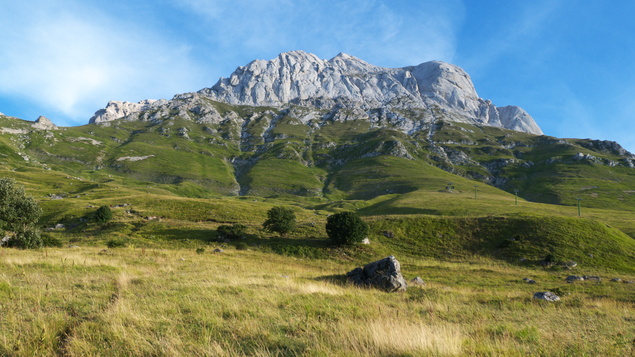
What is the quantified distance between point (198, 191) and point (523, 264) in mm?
169826

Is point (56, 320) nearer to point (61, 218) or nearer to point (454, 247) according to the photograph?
point (454, 247)

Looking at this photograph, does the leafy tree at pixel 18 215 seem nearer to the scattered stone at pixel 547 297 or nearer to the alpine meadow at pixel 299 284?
the alpine meadow at pixel 299 284

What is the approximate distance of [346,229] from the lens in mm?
40781

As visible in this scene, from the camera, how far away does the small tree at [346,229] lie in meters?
40.9

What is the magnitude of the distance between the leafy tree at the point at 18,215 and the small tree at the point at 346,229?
33586 millimetres

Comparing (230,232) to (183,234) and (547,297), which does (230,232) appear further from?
(547,297)

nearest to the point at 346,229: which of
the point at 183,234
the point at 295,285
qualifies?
the point at 295,285

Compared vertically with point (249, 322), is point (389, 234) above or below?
below

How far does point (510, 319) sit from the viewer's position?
1147 cm

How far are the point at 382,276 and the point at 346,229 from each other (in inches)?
808

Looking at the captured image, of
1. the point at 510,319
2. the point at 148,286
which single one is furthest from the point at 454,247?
the point at 148,286

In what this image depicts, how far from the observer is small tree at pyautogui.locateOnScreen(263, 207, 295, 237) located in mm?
46219

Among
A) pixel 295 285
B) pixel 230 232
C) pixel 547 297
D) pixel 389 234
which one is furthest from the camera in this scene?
pixel 389 234

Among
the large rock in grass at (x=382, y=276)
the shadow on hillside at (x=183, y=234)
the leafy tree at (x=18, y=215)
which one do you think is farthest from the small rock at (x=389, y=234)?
the leafy tree at (x=18, y=215)
